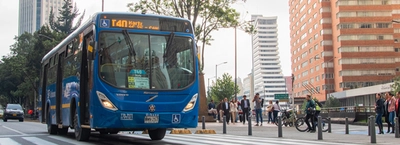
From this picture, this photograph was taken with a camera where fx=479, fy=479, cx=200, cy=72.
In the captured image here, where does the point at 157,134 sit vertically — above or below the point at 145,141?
above

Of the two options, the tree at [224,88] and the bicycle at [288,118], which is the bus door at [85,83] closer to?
the bicycle at [288,118]

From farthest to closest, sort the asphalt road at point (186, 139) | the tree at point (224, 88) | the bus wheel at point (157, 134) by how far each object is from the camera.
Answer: the tree at point (224, 88) → the bus wheel at point (157, 134) → the asphalt road at point (186, 139)

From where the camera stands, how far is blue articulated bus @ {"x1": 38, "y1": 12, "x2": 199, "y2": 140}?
10.8 metres

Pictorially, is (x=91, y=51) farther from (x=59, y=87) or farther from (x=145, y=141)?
(x=59, y=87)

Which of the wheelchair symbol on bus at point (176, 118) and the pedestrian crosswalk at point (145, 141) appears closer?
the wheelchair symbol on bus at point (176, 118)

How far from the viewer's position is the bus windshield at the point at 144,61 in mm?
10898

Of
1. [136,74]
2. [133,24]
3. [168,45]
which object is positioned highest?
[133,24]

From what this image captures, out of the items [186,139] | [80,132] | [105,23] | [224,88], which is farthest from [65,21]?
[105,23]

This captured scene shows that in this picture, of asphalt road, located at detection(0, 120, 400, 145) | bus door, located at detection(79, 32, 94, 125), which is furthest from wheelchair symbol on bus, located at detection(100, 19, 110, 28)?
asphalt road, located at detection(0, 120, 400, 145)

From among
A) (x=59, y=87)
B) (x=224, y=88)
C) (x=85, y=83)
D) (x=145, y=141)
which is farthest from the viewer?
(x=224, y=88)

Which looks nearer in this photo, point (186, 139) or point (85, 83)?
point (85, 83)

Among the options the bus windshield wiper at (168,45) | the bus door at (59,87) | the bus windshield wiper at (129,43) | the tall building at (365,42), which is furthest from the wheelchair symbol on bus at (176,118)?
the tall building at (365,42)

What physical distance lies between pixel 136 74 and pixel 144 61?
36 centimetres

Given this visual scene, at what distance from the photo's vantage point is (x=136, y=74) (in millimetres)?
10969
